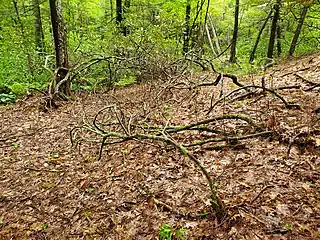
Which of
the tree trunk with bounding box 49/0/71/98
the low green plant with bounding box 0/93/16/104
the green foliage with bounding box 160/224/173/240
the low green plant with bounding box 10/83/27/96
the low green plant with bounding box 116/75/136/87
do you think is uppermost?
the tree trunk with bounding box 49/0/71/98

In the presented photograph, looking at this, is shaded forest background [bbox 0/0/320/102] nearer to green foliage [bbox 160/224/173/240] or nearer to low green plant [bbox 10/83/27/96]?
low green plant [bbox 10/83/27/96]

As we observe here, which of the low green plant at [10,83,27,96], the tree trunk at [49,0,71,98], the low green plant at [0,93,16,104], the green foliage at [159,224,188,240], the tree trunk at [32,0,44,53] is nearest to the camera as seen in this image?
the green foliage at [159,224,188,240]

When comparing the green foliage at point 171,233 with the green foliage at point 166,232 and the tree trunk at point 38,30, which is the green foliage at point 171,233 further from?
the tree trunk at point 38,30

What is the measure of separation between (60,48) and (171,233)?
6986 millimetres

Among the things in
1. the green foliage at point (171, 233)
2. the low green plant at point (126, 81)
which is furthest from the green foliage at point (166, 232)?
the low green plant at point (126, 81)

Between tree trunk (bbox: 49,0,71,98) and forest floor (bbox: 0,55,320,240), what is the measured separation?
10.8ft

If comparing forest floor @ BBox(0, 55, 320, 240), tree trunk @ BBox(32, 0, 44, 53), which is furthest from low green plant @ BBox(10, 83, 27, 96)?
forest floor @ BBox(0, 55, 320, 240)

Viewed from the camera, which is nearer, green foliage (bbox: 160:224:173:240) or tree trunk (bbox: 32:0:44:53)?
green foliage (bbox: 160:224:173:240)

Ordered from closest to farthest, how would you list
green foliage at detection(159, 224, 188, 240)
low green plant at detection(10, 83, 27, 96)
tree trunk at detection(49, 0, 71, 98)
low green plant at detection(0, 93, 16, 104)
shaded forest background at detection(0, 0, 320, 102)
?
green foliage at detection(159, 224, 188, 240) → tree trunk at detection(49, 0, 71, 98) → shaded forest background at detection(0, 0, 320, 102) → low green plant at detection(0, 93, 16, 104) → low green plant at detection(10, 83, 27, 96)

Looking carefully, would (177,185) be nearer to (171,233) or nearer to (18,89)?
(171,233)

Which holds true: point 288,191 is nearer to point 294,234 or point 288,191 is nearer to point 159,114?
point 294,234

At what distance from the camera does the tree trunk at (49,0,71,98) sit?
7852 mm

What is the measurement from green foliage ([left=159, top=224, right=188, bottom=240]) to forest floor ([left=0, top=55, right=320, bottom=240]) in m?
0.03

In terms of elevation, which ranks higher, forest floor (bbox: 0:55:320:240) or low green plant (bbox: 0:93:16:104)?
forest floor (bbox: 0:55:320:240)
